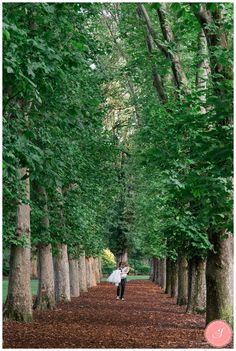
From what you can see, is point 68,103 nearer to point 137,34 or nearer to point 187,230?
point 187,230

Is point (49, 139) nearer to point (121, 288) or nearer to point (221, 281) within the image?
point (221, 281)

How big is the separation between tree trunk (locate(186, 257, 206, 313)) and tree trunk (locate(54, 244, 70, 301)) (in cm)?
748

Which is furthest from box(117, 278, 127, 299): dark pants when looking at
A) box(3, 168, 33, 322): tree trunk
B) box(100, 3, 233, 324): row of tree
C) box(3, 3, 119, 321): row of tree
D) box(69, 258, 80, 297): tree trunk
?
box(3, 168, 33, 322): tree trunk

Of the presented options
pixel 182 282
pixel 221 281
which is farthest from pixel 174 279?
pixel 221 281

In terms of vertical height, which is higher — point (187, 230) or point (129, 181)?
point (129, 181)

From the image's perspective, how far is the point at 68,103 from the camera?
53.9 feet

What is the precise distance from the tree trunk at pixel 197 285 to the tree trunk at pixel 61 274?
7.48 meters

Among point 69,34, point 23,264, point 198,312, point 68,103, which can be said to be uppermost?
point 69,34

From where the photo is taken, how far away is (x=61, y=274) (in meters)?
30.9

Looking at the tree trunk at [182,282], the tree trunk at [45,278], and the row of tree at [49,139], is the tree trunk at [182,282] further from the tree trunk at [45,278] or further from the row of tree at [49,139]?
the tree trunk at [45,278]

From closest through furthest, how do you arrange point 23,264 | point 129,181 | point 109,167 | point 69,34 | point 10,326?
point 69,34 → point 10,326 → point 23,264 → point 109,167 → point 129,181

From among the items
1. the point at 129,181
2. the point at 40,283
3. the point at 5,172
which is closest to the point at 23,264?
the point at 40,283

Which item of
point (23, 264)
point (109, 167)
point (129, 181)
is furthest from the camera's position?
point (129, 181)

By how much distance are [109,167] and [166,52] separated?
424 inches
